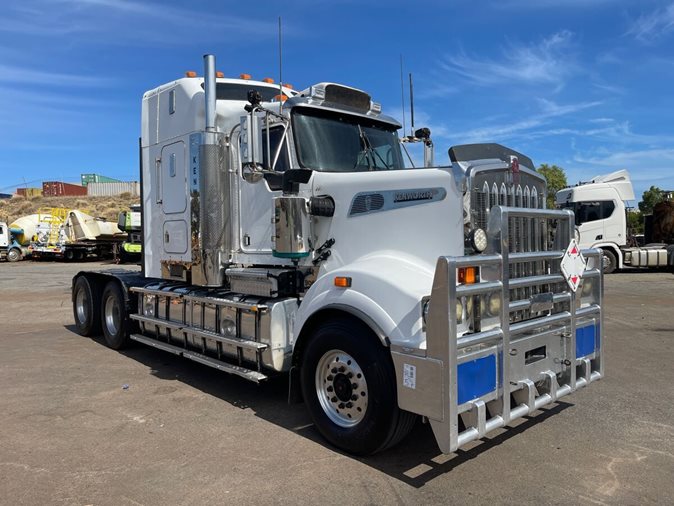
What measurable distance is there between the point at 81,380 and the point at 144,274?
6.01 feet

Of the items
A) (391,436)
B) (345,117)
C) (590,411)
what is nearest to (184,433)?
(391,436)

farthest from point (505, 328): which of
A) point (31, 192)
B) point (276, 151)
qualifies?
point (31, 192)

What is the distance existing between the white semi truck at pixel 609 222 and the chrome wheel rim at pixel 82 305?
1586cm

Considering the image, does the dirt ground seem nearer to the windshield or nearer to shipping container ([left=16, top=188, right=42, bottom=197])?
the windshield

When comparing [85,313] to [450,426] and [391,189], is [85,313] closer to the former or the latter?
[391,189]

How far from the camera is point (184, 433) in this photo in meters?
4.68

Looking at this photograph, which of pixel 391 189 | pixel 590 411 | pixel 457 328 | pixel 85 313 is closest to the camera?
pixel 457 328

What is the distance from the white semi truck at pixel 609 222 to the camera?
19234mm

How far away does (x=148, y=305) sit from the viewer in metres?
7.30

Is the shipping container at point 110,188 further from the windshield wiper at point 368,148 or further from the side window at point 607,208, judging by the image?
the windshield wiper at point 368,148

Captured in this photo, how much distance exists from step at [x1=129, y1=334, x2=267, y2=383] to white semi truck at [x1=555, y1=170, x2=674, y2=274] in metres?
16.0

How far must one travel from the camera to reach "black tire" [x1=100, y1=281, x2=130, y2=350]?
7.99 m

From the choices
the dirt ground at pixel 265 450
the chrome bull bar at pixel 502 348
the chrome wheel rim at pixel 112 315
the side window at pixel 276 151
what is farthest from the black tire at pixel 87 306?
the chrome bull bar at pixel 502 348

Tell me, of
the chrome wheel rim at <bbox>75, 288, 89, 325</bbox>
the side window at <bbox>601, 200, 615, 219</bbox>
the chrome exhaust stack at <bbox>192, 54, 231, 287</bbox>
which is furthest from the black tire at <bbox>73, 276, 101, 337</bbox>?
the side window at <bbox>601, 200, 615, 219</bbox>
